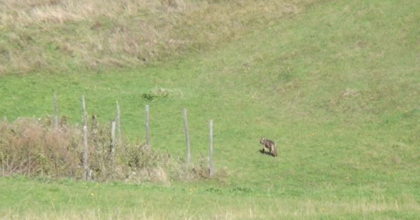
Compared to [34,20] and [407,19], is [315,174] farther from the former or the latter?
[34,20]

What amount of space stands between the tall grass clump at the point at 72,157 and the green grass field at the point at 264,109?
42.2 inches

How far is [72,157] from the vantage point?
25.4 meters

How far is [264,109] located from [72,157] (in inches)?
530

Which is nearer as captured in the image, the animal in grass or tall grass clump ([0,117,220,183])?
tall grass clump ([0,117,220,183])

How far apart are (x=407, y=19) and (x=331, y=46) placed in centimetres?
413

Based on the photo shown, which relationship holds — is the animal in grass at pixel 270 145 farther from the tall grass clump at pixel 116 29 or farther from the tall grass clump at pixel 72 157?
the tall grass clump at pixel 116 29

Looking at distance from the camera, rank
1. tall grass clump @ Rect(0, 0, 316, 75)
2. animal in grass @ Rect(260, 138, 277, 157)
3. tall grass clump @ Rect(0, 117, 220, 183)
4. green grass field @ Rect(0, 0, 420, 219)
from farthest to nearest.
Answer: tall grass clump @ Rect(0, 0, 316, 75) < animal in grass @ Rect(260, 138, 277, 157) < tall grass clump @ Rect(0, 117, 220, 183) < green grass field @ Rect(0, 0, 420, 219)

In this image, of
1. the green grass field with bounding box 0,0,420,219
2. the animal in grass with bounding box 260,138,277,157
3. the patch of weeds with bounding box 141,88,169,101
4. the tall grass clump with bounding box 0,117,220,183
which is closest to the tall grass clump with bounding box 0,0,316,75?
the green grass field with bounding box 0,0,420,219

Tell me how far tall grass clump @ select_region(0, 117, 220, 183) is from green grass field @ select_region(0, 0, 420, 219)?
107 centimetres

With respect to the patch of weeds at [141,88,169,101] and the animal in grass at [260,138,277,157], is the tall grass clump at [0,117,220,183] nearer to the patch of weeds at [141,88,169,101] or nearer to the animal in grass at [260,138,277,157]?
the animal in grass at [260,138,277,157]

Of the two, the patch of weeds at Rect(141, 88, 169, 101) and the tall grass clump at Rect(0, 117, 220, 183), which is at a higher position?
the patch of weeds at Rect(141, 88, 169, 101)

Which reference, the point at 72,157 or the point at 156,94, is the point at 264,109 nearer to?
the point at 156,94

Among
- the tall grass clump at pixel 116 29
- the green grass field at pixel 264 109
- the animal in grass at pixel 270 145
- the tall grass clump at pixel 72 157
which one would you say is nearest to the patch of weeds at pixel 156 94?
the green grass field at pixel 264 109

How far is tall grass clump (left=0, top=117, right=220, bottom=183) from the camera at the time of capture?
25.1m
